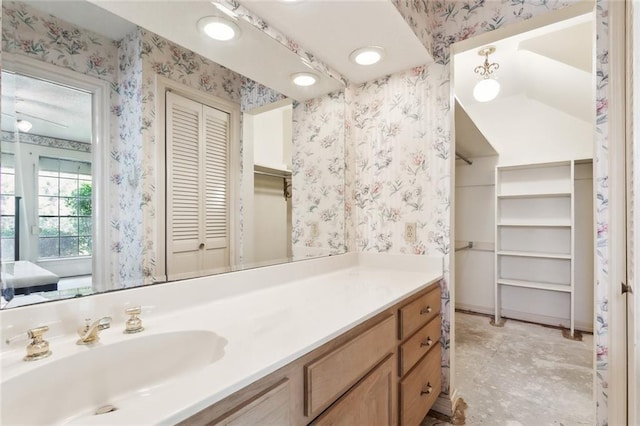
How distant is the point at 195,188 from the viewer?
1117mm

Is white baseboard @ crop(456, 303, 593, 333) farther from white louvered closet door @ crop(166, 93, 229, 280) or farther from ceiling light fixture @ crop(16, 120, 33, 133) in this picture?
ceiling light fixture @ crop(16, 120, 33, 133)

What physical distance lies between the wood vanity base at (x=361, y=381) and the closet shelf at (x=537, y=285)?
2111 mm

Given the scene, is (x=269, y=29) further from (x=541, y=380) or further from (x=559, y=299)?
(x=559, y=299)

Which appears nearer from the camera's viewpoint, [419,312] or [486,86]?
[419,312]

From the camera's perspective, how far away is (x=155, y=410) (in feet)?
1.56

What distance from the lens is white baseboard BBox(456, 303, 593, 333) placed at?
2.96 meters

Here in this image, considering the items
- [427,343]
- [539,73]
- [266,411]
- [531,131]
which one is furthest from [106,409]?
[531,131]

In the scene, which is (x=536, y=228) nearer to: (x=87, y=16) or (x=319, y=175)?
(x=319, y=175)

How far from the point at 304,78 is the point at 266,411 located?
1.54 metres

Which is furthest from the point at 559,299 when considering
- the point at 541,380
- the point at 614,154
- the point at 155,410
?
the point at 155,410

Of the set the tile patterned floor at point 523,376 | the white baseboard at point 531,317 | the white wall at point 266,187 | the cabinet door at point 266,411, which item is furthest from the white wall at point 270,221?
the white baseboard at point 531,317

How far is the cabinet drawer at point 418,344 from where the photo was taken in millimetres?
1222

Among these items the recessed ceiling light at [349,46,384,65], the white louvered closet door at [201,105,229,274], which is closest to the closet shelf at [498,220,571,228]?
the recessed ceiling light at [349,46,384,65]

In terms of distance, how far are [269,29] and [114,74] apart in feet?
2.45
